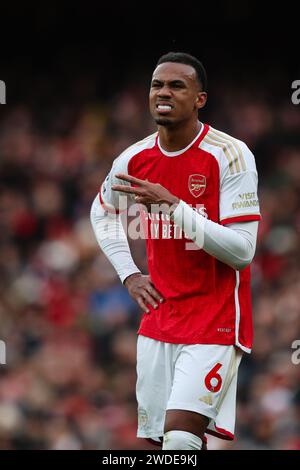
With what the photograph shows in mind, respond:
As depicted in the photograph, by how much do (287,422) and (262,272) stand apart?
216 centimetres

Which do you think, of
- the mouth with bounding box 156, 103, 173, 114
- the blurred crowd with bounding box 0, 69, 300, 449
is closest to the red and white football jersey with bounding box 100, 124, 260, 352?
the mouth with bounding box 156, 103, 173, 114

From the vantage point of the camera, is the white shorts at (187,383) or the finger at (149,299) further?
the finger at (149,299)

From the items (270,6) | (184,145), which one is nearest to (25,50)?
(270,6)

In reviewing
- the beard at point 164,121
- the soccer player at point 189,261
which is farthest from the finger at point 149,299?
the beard at point 164,121

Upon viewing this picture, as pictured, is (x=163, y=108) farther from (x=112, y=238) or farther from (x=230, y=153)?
(x=112, y=238)

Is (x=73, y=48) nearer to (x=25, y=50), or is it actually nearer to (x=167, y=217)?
(x=25, y=50)

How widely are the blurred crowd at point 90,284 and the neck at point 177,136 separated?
361cm

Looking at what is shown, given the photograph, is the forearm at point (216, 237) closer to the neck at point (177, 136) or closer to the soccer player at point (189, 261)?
the soccer player at point (189, 261)

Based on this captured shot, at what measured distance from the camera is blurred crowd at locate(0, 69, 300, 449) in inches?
376

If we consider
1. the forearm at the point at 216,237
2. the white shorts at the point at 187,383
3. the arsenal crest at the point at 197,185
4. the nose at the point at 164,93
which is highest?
the nose at the point at 164,93

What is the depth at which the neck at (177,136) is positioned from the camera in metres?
5.73

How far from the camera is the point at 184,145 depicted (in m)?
5.76

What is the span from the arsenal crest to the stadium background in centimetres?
364

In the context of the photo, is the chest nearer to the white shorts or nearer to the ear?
the ear
